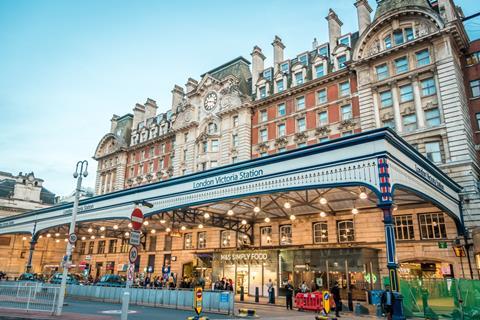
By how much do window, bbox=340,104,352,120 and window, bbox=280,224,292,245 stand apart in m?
11.2

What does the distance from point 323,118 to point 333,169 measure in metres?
17.7

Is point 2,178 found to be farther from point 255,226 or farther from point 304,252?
point 304,252

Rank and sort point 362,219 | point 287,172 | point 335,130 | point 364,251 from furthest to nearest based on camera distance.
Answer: point 335,130 < point 362,219 < point 364,251 < point 287,172

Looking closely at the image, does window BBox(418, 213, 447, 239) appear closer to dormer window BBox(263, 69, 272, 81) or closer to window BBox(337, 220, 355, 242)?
window BBox(337, 220, 355, 242)

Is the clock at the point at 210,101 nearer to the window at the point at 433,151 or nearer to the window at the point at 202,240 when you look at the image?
the window at the point at 202,240

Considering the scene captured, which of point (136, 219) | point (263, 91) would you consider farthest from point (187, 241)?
point (136, 219)

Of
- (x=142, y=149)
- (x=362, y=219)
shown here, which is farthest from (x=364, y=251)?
(x=142, y=149)

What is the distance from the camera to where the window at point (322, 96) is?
3512 cm

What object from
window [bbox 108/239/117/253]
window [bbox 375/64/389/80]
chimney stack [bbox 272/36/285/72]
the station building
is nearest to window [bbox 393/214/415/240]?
the station building

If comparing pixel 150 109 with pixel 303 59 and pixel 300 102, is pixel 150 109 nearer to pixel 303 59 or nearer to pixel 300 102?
pixel 303 59

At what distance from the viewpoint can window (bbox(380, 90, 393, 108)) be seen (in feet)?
100

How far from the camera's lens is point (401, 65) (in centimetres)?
3048

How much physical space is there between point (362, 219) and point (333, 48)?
17909mm

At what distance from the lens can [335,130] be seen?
109ft
